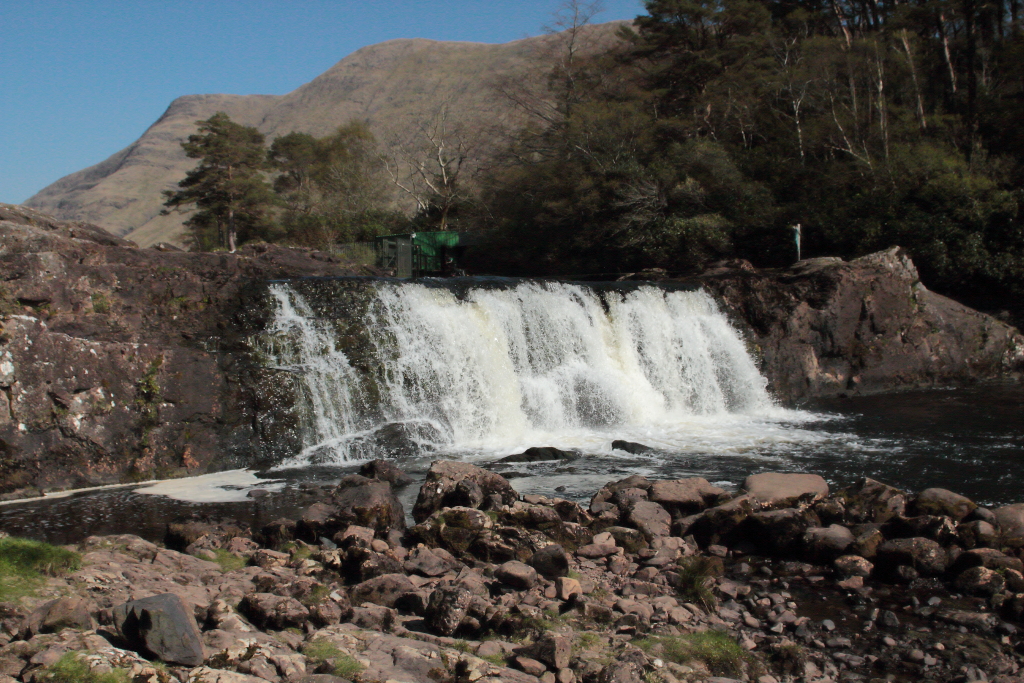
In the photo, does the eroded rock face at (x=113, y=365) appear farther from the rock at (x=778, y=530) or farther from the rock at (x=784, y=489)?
the rock at (x=778, y=530)

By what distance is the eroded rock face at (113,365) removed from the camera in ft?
30.6

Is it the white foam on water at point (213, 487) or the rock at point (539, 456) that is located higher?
the white foam on water at point (213, 487)

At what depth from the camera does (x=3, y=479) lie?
9000 mm

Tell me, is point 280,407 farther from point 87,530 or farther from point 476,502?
point 476,502

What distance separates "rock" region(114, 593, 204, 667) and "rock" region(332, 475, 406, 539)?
295cm

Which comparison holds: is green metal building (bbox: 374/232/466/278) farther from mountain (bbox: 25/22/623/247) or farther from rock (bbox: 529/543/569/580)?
mountain (bbox: 25/22/623/247)

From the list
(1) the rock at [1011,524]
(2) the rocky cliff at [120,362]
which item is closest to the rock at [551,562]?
(1) the rock at [1011,524]

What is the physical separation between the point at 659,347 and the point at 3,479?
443 inches

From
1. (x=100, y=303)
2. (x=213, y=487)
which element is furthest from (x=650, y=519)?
(x=100, y=303)

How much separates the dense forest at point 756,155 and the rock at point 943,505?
1611 cm

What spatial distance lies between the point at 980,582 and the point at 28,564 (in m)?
6.85

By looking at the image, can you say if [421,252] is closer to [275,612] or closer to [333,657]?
[275,612]

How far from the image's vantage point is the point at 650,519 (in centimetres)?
735

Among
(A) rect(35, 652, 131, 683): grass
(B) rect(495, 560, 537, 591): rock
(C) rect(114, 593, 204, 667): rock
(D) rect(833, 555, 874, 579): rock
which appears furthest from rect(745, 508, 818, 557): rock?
(A) rect(35, 652, 131, 683): grass
